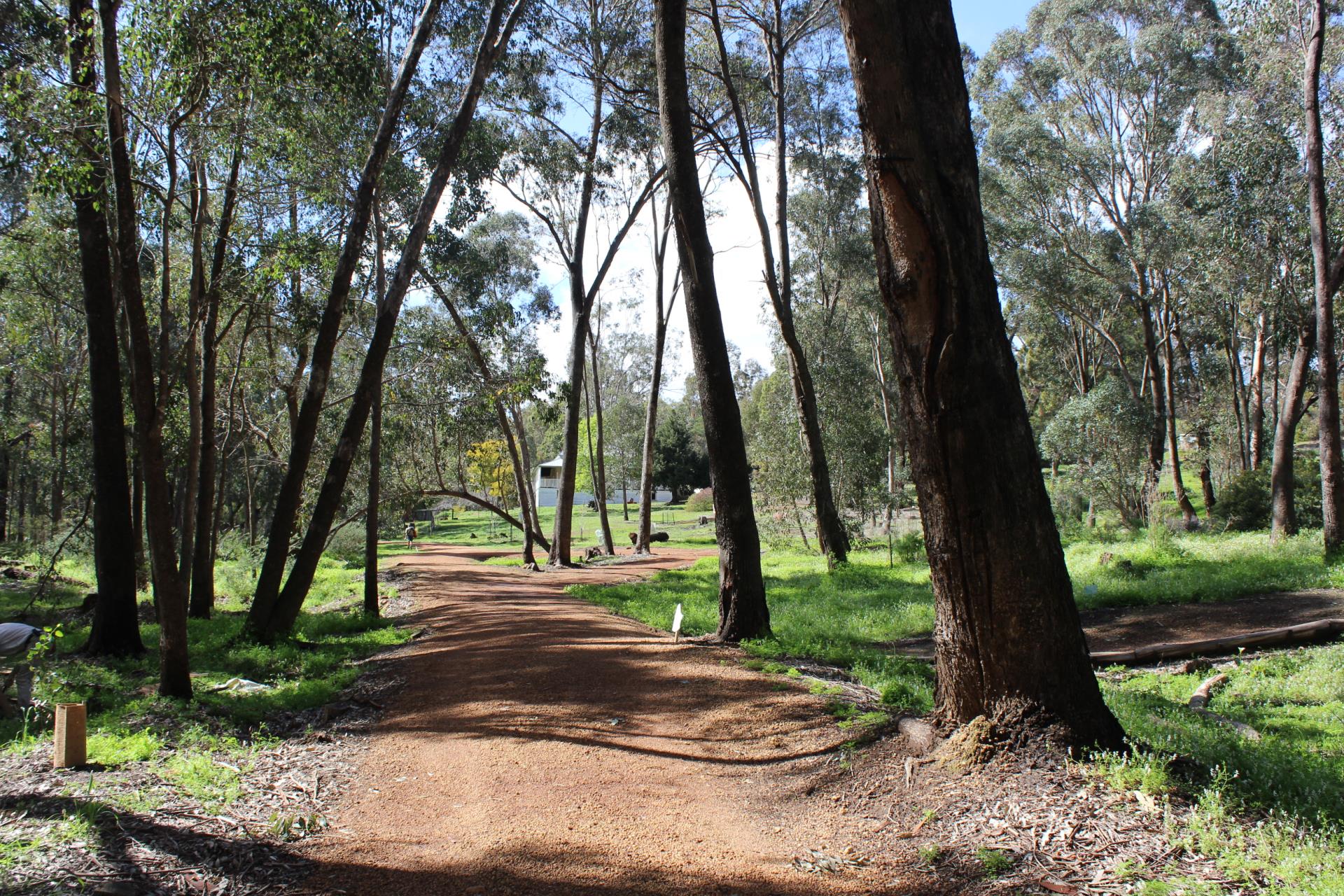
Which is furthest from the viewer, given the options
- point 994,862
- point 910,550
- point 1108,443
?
point 1108,443

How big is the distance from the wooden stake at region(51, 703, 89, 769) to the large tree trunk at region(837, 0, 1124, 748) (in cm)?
513

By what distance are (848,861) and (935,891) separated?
0.46 m

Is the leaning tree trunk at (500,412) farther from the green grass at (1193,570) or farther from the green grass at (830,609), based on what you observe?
the green grass at (1193,570)

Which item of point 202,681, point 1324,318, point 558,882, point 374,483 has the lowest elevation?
point 202,681

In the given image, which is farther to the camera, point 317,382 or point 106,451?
point 317,382

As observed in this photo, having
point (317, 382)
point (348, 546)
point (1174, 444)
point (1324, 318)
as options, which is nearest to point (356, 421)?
point (317, 382)

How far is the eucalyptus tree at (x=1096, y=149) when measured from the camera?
26.8 meters

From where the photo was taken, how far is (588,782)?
4898mm

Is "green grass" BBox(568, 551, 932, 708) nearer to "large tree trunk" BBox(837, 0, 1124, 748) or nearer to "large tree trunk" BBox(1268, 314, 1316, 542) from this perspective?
"large tree trunk" BBox(837, 0, 1124, 748)

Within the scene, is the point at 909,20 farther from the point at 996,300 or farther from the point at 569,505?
the point at 569,505

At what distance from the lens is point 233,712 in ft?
22.0

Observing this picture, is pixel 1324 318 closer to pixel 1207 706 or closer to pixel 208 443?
pixel 1207 706

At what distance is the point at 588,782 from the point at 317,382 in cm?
740

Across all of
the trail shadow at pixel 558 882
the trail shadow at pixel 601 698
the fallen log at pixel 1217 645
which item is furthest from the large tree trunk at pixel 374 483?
the fallen log at pixel 1217 645
